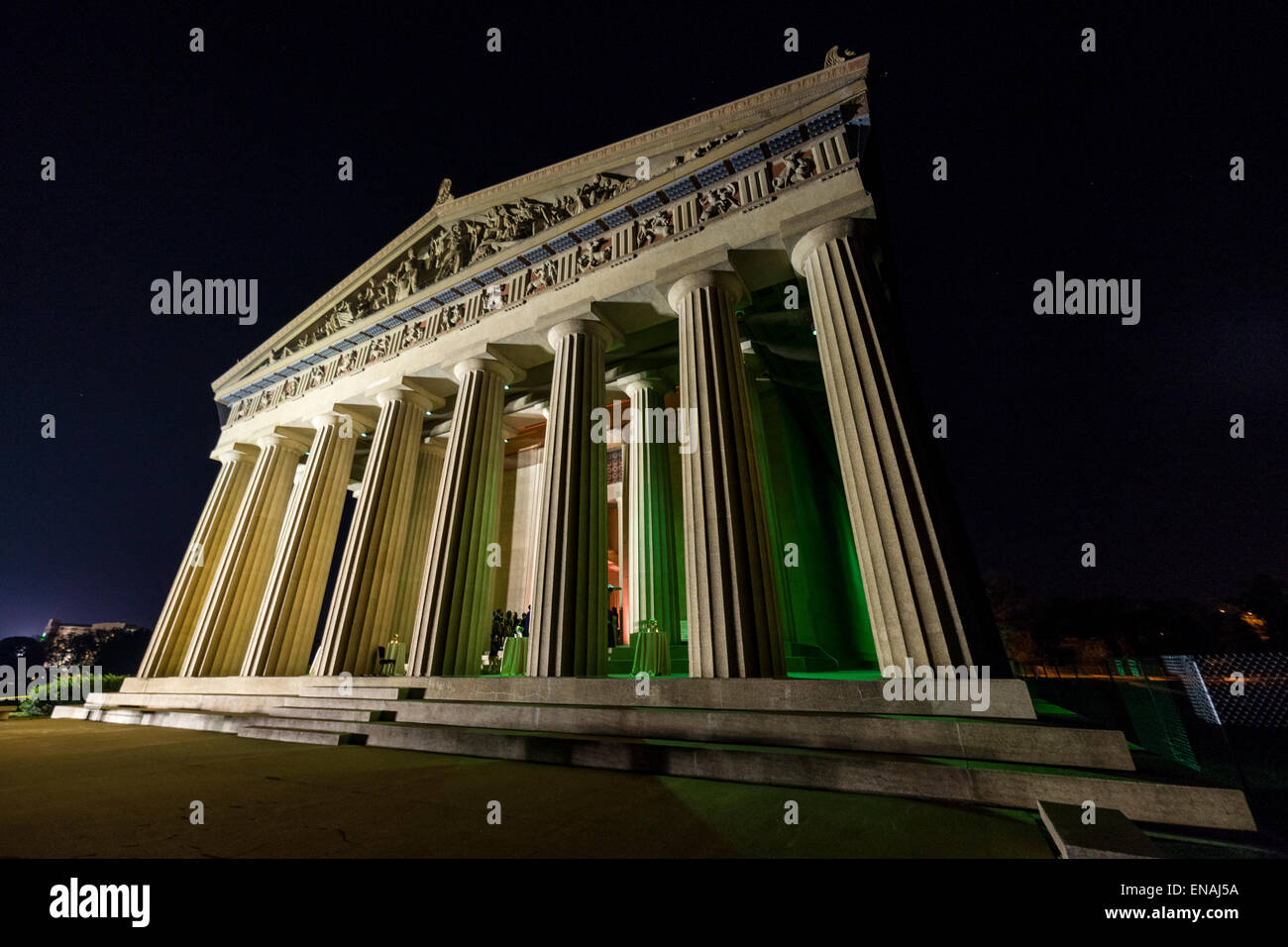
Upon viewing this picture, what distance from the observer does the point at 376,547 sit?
12.5 m

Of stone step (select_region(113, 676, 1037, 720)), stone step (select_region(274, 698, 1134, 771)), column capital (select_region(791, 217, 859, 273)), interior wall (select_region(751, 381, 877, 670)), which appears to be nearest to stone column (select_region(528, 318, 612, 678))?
stone step (select_region(113, 676, 1037, 720))

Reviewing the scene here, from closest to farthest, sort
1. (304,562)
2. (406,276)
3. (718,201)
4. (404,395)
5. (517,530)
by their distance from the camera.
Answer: (718,201) → (304,562) → (404,395) → (406,276) → (517,530)

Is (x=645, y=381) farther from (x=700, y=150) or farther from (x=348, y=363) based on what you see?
(x=348, y=363)

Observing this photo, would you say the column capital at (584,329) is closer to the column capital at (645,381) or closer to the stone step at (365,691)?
the column capital at (645,381)

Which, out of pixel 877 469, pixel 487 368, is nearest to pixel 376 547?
pixel 487 368

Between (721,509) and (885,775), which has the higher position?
(721,509)

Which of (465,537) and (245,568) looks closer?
(465,537)

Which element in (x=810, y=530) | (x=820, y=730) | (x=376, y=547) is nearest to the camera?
(x=820, y=730)

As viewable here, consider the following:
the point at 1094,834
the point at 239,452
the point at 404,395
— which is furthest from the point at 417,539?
the point at 1094,834

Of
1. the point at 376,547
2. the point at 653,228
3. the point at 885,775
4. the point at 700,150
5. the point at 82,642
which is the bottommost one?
the point at 82,642

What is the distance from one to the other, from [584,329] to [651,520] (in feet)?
16.5

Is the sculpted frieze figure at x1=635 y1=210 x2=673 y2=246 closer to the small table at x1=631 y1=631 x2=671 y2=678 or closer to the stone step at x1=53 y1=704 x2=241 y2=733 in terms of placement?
the small table at x1=631 y1=631 x2=671 y2=678

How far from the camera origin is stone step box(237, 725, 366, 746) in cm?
750
